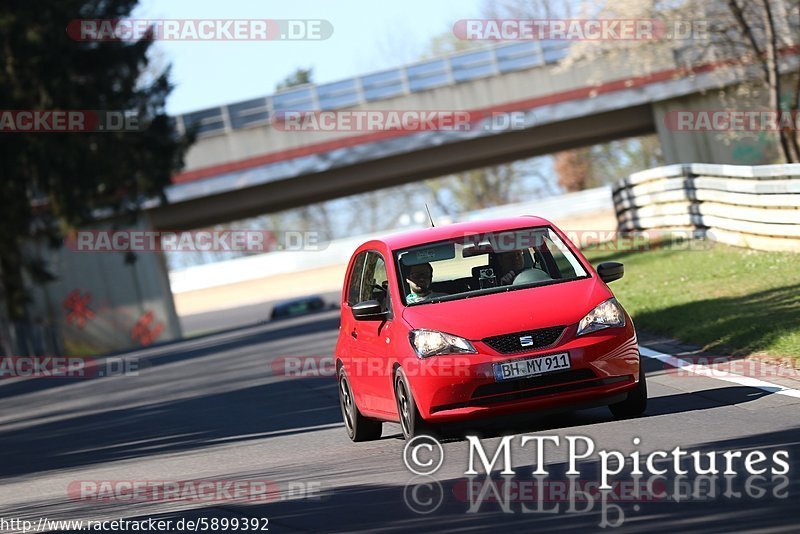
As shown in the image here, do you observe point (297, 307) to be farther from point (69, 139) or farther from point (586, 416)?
point (586, 416)

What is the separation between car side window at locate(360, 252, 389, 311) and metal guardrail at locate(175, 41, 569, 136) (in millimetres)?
36357

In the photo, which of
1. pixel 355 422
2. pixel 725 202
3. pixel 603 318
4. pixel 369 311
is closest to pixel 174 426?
pixel 355 422

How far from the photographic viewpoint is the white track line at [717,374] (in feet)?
34.6

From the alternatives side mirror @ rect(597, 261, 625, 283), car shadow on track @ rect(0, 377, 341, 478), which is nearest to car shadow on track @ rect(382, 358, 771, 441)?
side mirror @ rect(597, 261, 625, 283)

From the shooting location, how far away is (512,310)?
32.9 feet

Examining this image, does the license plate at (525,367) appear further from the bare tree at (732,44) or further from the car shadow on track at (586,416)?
the bare tree at (732,44)

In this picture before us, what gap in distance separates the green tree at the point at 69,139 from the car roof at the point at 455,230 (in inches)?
1267

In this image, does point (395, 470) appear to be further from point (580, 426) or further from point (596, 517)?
point (596, 517)

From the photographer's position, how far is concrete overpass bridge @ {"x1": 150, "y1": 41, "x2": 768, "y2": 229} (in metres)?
47.8

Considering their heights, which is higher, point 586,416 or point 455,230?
point 455,230

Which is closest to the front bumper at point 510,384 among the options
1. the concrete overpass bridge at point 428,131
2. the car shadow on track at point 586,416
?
the car shadow on track at point 586,416

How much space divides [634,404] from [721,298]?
7.36m

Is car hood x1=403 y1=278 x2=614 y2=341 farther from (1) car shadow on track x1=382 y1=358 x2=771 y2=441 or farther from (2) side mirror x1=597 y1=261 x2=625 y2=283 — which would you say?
(1) car shadow on track x1=382 y1=358 x2=771 y2=441

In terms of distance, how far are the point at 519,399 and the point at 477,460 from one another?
0.67 metres
